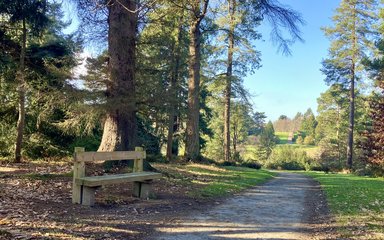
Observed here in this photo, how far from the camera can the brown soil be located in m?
4.64

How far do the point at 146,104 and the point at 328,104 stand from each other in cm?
5029

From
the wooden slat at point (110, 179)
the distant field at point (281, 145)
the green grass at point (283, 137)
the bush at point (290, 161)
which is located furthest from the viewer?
the green grass at point (283, 137)

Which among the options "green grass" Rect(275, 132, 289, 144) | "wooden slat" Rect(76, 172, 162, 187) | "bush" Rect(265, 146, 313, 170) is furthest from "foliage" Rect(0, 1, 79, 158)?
"green grass" Rect(275, 132, 289, 144)

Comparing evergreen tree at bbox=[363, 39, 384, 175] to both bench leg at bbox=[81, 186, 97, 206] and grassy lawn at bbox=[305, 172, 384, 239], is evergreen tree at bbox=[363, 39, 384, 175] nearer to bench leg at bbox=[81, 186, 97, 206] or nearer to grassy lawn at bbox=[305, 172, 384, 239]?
grassy lawn at bbox=[305, 172, 384, 239]

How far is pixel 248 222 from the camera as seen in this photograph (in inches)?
249

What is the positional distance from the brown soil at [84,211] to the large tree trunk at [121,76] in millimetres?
1618

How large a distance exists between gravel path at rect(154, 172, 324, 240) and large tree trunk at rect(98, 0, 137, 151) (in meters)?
3.46

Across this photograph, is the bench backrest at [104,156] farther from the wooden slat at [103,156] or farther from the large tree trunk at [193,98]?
the large tree trunk at [193,98]

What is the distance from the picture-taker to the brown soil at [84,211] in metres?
4.64

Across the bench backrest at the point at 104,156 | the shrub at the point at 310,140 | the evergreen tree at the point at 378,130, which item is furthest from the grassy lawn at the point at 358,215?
the shrub at the point at 310,140

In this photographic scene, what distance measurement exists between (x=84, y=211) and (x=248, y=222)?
285cm

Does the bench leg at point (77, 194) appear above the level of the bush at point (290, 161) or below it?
above

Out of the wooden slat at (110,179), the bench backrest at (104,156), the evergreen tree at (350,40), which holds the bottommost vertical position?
the wooden slat at (110,179)

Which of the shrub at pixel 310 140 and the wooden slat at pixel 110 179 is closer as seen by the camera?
the wooden slat at pixel 110 179
